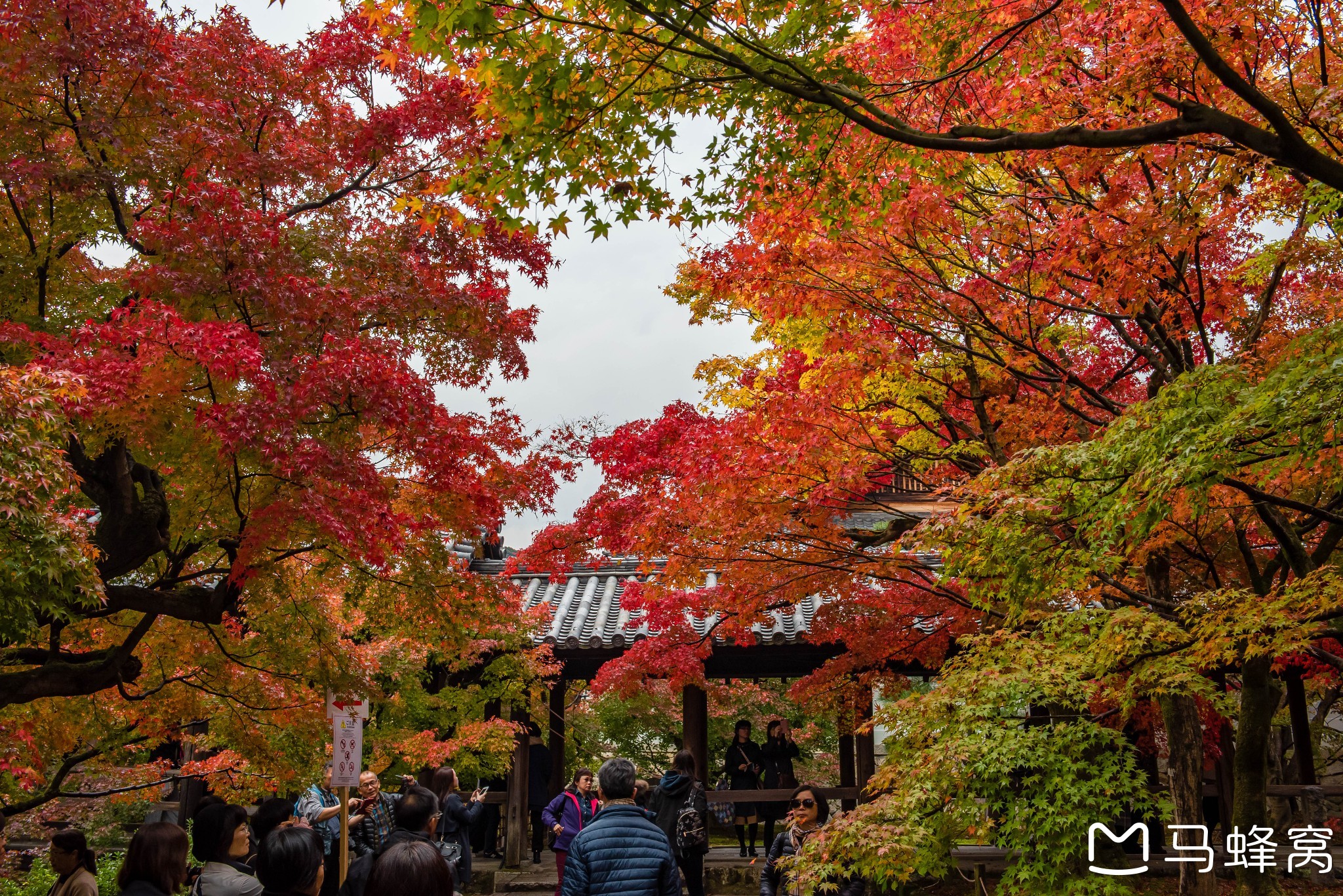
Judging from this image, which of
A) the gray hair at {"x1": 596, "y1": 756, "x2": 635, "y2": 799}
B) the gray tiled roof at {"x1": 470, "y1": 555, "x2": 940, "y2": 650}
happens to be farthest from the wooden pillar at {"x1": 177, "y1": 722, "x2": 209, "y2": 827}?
the gray hair at {"x1": 596, "y1": 756, "x2": 635, "y2": 799}

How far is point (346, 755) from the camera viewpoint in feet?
23.9

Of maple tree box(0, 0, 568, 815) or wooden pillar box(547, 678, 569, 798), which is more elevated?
maple tree box(0, 0, 568, 815)

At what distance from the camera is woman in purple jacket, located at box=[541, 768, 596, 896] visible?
8.38m

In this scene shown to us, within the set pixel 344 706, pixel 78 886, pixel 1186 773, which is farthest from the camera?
pixel 1186 773

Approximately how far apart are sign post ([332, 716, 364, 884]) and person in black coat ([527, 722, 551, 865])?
6391 millimetres

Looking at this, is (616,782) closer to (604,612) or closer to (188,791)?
(604,612)

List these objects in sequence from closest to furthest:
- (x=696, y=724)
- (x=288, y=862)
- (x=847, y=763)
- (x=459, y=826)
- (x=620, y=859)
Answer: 1. (x=288, y=862)
2. (x=620, y=859)
3. (x=459, y=826)
4. (x=696, y=724)
5. (x=847, y=763)

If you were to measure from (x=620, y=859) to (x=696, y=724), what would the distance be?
844 centimetres

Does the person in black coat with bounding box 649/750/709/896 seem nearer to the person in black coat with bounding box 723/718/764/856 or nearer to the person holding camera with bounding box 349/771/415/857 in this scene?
the person holding camera with bounding box 349/771/415/857

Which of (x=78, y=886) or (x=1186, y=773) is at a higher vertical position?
(x=1186, y=773)

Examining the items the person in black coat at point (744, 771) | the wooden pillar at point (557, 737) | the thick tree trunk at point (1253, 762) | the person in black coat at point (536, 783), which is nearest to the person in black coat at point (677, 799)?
the person in black coat at point (744, 771)

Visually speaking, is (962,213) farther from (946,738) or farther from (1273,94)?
(946,738)

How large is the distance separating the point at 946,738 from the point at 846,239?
3893mm

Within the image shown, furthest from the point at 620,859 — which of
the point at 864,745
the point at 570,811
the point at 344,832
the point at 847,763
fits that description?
the point at 847,763
